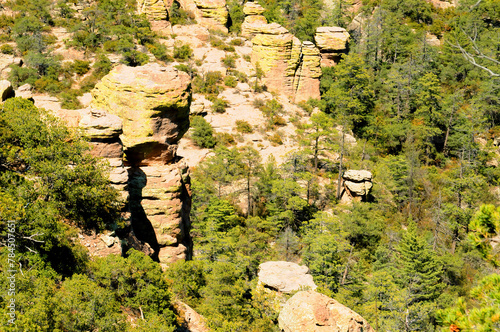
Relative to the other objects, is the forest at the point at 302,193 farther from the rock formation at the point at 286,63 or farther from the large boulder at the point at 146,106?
the large boulder at the point at 146,106

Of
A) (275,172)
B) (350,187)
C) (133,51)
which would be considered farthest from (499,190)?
(133,51)

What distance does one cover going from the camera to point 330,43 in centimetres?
5816

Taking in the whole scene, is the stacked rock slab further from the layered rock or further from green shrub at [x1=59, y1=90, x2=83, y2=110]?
the layered rock

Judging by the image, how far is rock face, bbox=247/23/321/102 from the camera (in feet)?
177

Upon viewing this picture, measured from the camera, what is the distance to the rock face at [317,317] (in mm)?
17234

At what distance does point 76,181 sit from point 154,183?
5.13m

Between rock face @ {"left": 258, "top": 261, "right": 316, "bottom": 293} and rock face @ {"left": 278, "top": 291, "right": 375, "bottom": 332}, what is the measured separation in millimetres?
6843

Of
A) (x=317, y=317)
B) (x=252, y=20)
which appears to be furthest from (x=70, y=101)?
(x=317, y=317)

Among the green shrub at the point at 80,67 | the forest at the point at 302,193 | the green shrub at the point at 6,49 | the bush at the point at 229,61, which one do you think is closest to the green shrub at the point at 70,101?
the forest at the point at 302,193

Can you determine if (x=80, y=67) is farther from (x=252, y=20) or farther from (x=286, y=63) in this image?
(x=252, y=20)

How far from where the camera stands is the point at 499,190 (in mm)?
43344

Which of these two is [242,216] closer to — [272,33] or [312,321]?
[312,321]

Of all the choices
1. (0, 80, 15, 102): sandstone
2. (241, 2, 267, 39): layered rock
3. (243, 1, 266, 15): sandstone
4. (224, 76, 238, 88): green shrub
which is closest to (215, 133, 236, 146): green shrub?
(224, 76, 238, 88): green shrub

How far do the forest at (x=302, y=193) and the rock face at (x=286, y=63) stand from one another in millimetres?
2336
